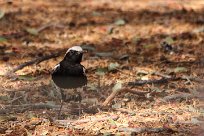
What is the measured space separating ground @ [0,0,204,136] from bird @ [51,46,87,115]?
155 mm

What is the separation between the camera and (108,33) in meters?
7.53

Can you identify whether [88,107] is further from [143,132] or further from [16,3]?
[16,3]

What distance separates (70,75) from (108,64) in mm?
1252

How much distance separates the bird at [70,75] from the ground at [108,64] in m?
0.15

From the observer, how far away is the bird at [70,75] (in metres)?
4.98

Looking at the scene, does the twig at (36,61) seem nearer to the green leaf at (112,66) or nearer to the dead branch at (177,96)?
the green leaf at (112,66)

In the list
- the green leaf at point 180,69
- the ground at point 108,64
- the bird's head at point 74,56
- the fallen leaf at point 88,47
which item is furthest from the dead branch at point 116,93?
the fallen leaf at point 88,47

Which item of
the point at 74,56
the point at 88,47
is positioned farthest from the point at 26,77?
the point at 88,47

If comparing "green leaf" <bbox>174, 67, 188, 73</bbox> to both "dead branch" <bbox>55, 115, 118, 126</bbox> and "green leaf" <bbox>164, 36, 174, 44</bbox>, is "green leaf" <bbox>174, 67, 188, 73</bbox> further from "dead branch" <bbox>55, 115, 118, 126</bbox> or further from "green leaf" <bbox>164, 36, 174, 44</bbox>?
"dead branch" <bbox>55, 115, 118, 126</bbox>

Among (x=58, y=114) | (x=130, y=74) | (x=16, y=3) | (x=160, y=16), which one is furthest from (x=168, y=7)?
(x=58, y=114)

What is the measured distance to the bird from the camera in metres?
4.98

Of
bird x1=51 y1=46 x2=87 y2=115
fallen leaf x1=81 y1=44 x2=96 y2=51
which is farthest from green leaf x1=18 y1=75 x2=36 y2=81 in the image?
fallen leaf x1=81 y1=44 x2=96 y2=51

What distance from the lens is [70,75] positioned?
16.3 ft

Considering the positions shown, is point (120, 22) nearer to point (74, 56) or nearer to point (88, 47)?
point (88, 47)
